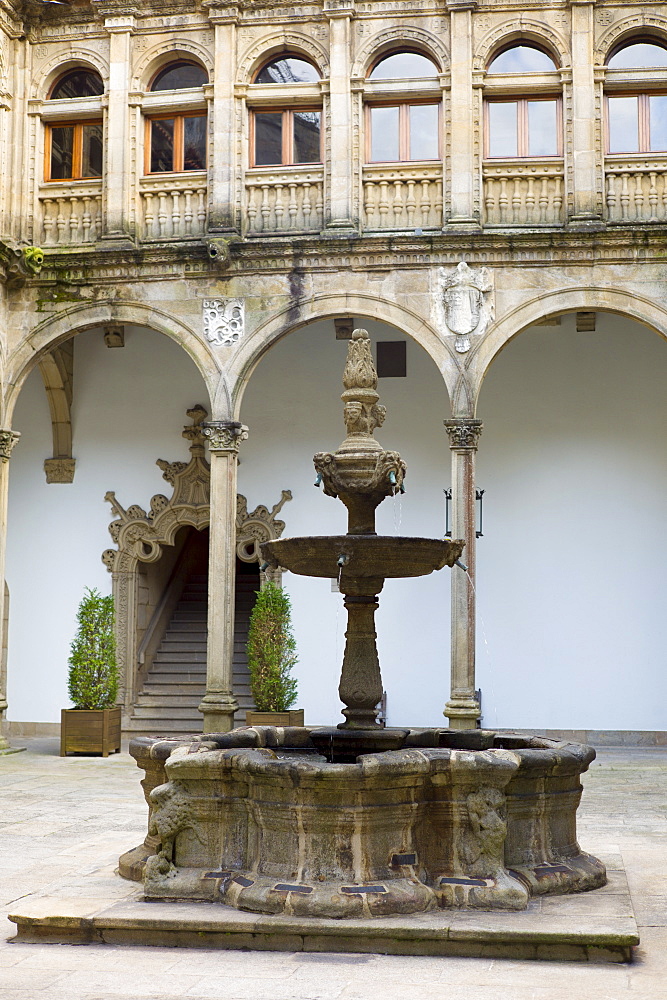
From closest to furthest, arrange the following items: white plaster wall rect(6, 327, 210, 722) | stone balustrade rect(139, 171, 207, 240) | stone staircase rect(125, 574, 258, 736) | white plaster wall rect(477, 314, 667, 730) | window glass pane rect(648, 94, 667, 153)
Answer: window glass pane rect(648, 94, 667, 153) → stone balustrade rect(139, 171, 207, 240) → white plaster wall rect(477, 314, 667, 730) → stone staircase rect(125, 574, 258, 736) → white plaster wall rect(6, 327, 210, 722)

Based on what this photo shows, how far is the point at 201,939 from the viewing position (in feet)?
17.4

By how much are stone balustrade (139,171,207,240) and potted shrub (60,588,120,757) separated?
4.20 meters

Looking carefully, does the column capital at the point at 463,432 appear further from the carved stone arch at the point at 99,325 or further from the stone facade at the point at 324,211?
the carved stone arch at the point at 99,325

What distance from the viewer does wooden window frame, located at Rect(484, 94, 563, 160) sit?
522 inches

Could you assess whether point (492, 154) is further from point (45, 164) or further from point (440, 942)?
point (440, 942)

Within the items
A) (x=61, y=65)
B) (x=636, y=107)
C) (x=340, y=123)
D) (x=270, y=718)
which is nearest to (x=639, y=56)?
(x=636, y=107)

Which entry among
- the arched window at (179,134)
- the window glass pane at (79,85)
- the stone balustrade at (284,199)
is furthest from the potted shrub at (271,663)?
the window glass pane at (79,85)

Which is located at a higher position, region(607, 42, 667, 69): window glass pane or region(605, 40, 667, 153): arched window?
region(607, 42, 667, 69): window glass pane

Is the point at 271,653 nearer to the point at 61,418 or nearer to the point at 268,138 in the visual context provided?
the point at 61,418

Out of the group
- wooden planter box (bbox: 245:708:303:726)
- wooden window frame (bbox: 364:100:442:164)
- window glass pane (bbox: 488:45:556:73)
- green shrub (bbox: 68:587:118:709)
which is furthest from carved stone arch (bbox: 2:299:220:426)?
window glass pane (bbox: 488:45:556:73)

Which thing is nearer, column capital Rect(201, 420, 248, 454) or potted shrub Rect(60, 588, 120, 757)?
column capital Rect(201, 420, 248, 454)

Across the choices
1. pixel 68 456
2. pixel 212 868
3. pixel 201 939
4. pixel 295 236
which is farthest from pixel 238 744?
pixel 68 456

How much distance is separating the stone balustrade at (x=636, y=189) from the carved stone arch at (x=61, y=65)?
18.8ft

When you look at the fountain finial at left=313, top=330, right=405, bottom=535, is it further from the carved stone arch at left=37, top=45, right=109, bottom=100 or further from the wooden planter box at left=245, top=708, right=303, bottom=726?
the carved stone arch at left=37, top=45, right=109, bottom=100
